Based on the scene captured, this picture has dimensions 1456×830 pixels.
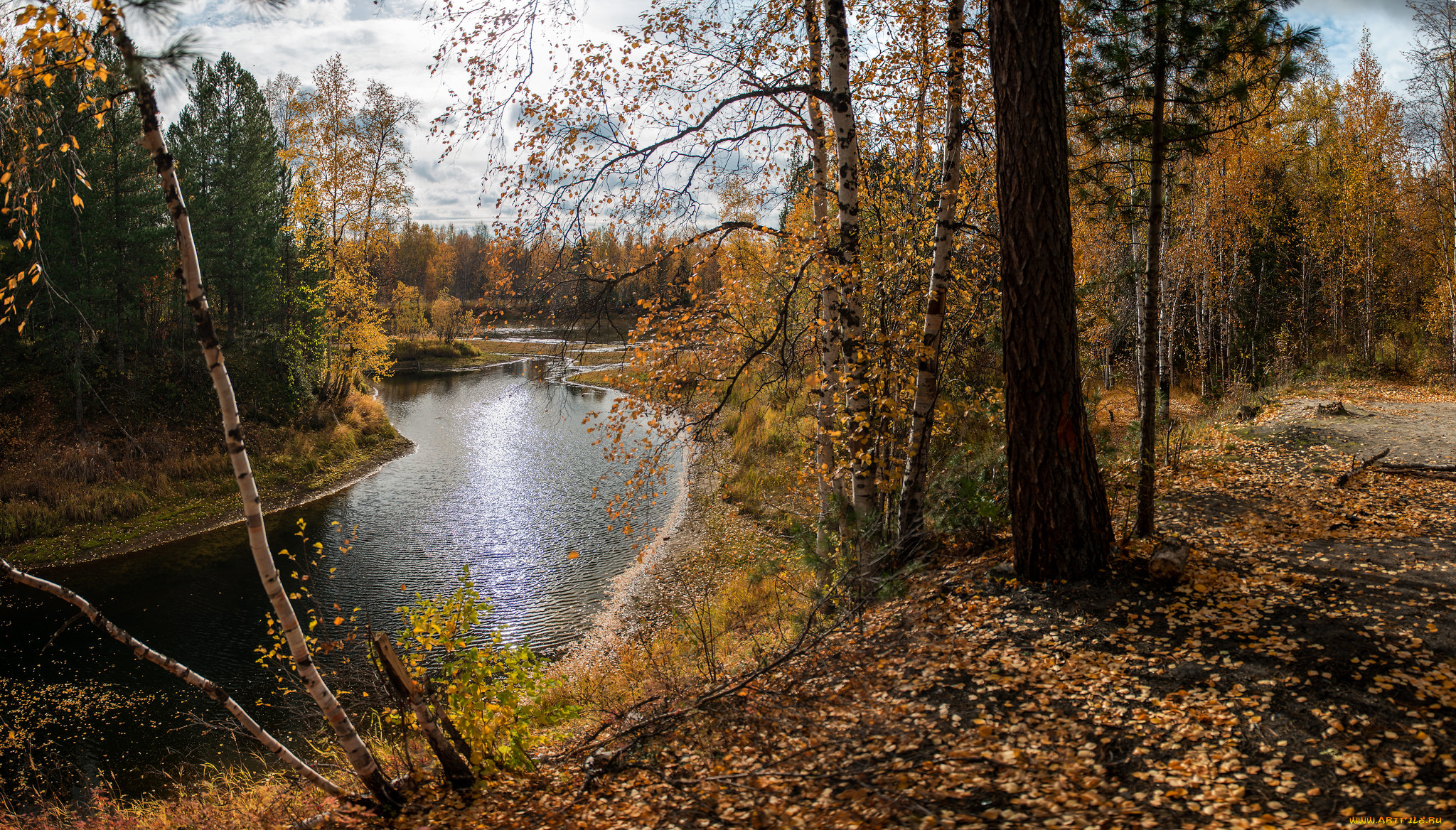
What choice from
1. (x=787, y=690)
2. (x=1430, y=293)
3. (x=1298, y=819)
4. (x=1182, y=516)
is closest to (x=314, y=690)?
(x=787, y=690)

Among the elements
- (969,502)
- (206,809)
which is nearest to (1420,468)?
(969,502)

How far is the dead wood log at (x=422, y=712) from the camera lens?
3896 mm

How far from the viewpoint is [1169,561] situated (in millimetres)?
5320

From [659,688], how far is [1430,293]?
25.8 metres

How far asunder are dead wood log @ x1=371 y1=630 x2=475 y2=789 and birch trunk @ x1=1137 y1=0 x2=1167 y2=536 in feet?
18.4

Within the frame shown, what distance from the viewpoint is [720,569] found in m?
12.5

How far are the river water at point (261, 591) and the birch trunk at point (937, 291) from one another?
3255 millimetres

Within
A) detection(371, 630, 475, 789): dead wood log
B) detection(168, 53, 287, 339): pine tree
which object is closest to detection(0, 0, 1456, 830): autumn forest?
detection(371, 630, 475, 789): dead wood log

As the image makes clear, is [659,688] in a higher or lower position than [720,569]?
higher

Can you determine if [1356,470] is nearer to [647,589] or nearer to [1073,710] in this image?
[1073,710]

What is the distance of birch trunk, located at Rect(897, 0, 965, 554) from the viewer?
571 cm

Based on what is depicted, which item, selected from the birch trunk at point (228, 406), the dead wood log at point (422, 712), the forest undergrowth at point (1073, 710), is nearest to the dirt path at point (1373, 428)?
the forest undergrowth at point (1073, 710)

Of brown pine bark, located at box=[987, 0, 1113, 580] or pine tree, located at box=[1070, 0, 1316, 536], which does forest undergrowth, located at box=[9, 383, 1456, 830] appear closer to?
brown pine bark, located at box=[987, 0, 1113, 580]

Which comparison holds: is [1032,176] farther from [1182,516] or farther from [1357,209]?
[1357,209]
